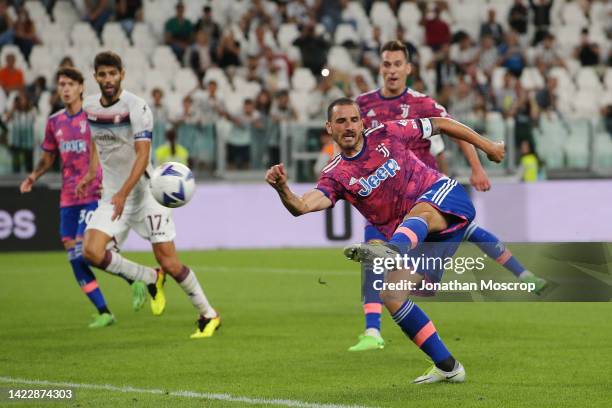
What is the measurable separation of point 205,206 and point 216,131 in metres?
1.37

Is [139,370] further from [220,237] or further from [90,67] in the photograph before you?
[90,67]

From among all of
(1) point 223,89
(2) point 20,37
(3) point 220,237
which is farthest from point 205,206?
(2) point 20,37

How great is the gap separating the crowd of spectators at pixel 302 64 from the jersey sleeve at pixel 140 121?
969 centimetres

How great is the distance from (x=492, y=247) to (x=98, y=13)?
15.2 metres

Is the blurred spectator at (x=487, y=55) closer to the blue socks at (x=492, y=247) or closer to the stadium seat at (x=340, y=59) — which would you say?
the stadium seat at (x=340, y=59)

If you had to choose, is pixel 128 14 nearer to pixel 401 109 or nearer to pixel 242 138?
pixel 242 138

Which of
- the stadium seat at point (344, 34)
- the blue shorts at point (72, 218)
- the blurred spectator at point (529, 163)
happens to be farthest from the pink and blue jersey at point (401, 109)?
the stadium seat at point (344, 34)

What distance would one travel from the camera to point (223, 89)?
23.1 metres

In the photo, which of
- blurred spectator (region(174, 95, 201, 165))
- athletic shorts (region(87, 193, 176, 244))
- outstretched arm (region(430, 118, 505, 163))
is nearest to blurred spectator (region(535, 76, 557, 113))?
blurred spectator (region(174, 95, 201, 165))

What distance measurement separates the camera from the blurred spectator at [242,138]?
21.2m

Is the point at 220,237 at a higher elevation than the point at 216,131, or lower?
lower

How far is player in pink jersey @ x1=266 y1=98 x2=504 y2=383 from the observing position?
305 inches

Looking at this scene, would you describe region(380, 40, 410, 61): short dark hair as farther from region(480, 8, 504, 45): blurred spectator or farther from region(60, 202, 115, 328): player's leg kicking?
region(480, 8, 504, 45): blurred spectator

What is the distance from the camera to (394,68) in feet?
33.3
